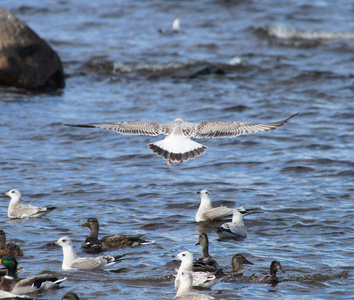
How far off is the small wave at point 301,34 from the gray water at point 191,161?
0.36 ft

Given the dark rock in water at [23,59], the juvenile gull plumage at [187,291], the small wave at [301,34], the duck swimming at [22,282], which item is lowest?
the duck swimming at [22,282]

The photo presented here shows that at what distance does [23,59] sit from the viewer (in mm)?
17750

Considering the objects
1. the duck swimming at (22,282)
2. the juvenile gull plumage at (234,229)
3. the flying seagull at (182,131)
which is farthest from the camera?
the flying seagull at (182,131)

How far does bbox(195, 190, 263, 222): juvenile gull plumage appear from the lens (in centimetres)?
1081

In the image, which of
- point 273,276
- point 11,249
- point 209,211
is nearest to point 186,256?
point 273,276

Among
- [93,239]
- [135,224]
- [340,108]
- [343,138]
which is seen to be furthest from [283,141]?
[93,239]

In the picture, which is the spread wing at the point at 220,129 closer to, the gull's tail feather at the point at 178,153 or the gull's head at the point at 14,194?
the gull's tail feather at the point at 178,153

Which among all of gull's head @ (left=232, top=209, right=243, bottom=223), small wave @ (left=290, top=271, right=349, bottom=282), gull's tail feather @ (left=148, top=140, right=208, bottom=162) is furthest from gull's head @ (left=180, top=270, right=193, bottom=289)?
gull's tail feather @ (left=148, top=140, right=208, bottom=162)

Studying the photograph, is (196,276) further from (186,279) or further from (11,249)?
(11,249)

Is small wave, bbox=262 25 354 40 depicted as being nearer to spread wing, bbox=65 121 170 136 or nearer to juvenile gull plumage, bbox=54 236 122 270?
spread wing, bbox=65 121 170 136

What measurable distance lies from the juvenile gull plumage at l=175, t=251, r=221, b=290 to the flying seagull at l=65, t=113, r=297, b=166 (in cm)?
218

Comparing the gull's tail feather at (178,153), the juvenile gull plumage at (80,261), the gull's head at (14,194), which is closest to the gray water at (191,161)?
the juvenile gull plumage at (80,261)

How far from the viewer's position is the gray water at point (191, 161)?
9016 mm

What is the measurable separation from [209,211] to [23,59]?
892 cm
